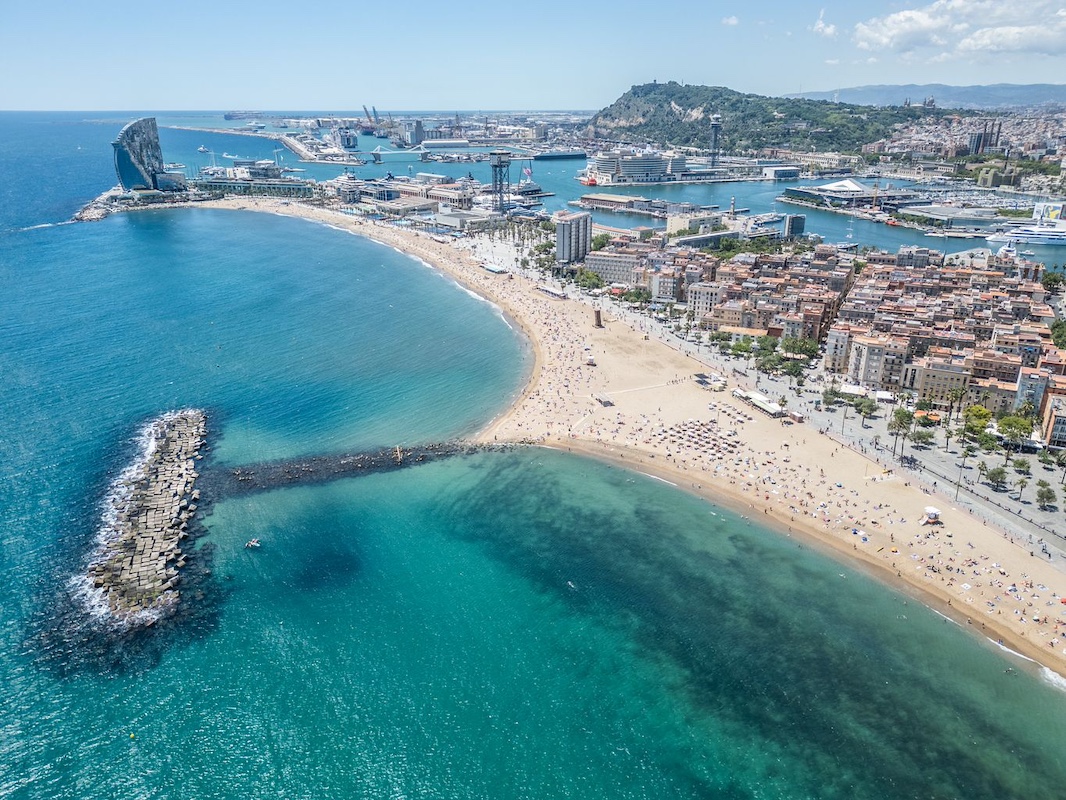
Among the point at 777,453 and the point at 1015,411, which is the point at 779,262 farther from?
the point at 777,453

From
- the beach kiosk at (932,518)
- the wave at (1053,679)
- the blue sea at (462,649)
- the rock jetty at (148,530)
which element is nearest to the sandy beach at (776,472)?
the wave at (1053,679)

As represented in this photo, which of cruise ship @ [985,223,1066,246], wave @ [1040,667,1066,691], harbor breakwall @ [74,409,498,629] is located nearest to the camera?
wave @ [1040,667,1066,691]

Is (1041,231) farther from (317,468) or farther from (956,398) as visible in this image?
(317,468)

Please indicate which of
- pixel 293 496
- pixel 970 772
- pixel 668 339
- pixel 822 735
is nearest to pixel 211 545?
pixel 293 496

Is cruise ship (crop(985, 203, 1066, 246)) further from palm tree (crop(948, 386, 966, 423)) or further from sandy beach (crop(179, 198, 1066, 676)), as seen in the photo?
sandy beach (crop(179, 198, 1066, 676))

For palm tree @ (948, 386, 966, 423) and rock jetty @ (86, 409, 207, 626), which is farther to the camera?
palm tree @ (948, 386, 966, 423)

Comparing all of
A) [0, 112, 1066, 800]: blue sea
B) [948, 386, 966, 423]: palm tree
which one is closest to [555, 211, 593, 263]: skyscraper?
[0, 112, 1066, 800]: blue sea
